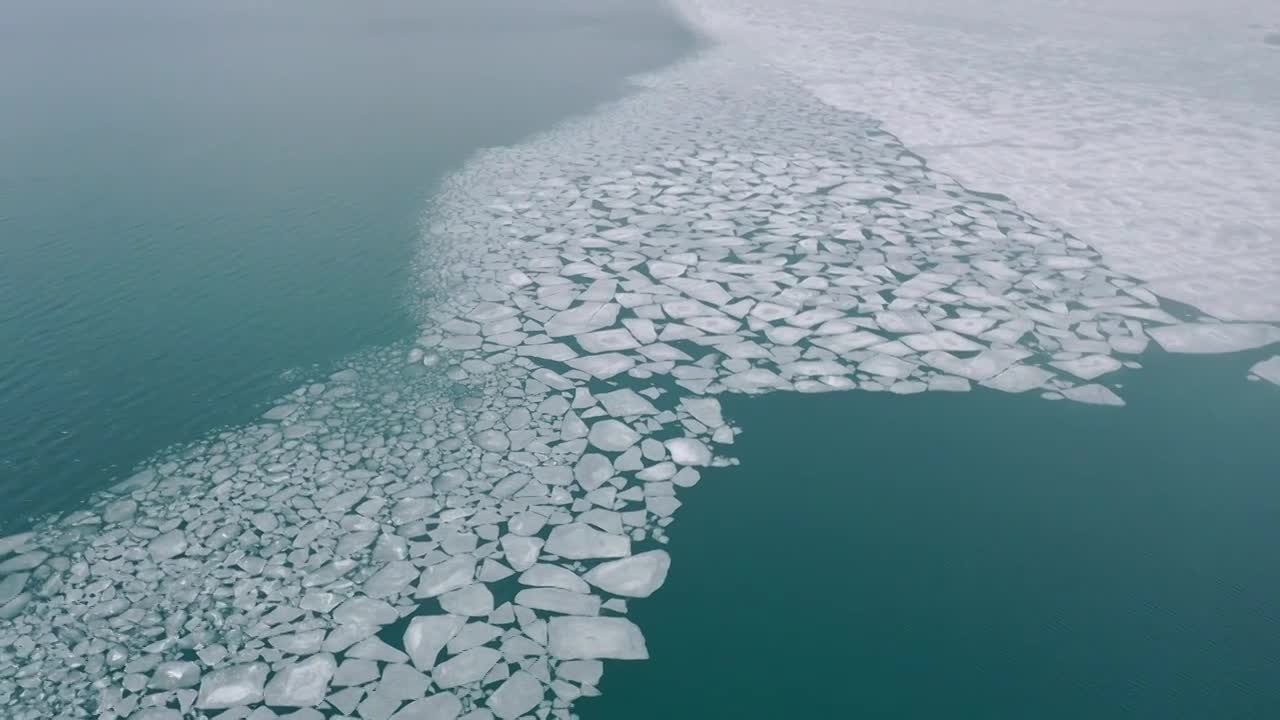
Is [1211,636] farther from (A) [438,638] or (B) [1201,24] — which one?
(B) [1201,24]

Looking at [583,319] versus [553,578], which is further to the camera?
→ [583,319]

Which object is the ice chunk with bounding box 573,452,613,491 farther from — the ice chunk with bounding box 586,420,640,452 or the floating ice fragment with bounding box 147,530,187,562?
the floating ice fragment with bounding box 147,530,187,562

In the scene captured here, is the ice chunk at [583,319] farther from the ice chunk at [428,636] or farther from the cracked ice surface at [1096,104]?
the cracked ice surface at [1096,104]

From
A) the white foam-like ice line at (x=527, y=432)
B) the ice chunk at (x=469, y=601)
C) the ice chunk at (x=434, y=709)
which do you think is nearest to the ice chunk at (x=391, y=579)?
the white foam-like ice line at (x=527, y=432)

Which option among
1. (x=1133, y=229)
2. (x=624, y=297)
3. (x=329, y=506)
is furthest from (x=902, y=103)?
(x=329, y=506)

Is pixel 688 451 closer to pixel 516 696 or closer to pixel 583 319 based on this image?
pixel 583 319

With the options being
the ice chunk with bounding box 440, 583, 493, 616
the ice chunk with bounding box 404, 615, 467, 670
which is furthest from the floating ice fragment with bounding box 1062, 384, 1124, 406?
the ice chunk with bounding box 404, 615, 467, 670

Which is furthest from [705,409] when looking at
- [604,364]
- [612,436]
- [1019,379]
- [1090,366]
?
[1090,366]
